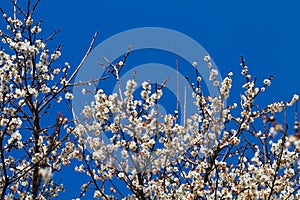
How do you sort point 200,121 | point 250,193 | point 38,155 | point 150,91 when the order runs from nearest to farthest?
point 250,193, point 38,155, point 150,91, point 200,121

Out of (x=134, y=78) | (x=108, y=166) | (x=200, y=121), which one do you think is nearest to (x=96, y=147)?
(x=108, y=166)

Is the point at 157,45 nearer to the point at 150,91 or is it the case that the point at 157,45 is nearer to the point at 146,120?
the point at 150,91

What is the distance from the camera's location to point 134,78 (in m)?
6.29

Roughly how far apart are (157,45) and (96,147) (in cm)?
189

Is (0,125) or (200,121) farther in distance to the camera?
(200,121)

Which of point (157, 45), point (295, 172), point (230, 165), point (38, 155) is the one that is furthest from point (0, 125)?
point (295, 172)

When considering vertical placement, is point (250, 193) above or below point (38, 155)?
below

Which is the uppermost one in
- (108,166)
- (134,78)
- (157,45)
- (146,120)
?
(157,45)

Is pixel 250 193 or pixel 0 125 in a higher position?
pixel 0 125

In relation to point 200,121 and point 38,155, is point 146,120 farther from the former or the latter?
point 38,155

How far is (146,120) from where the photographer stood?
6.47m

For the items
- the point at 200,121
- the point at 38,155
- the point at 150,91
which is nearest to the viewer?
the point at 38,155

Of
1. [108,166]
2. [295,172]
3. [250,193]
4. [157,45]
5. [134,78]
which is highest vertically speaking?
[157,45]

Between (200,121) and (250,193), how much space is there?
173 centimetres
